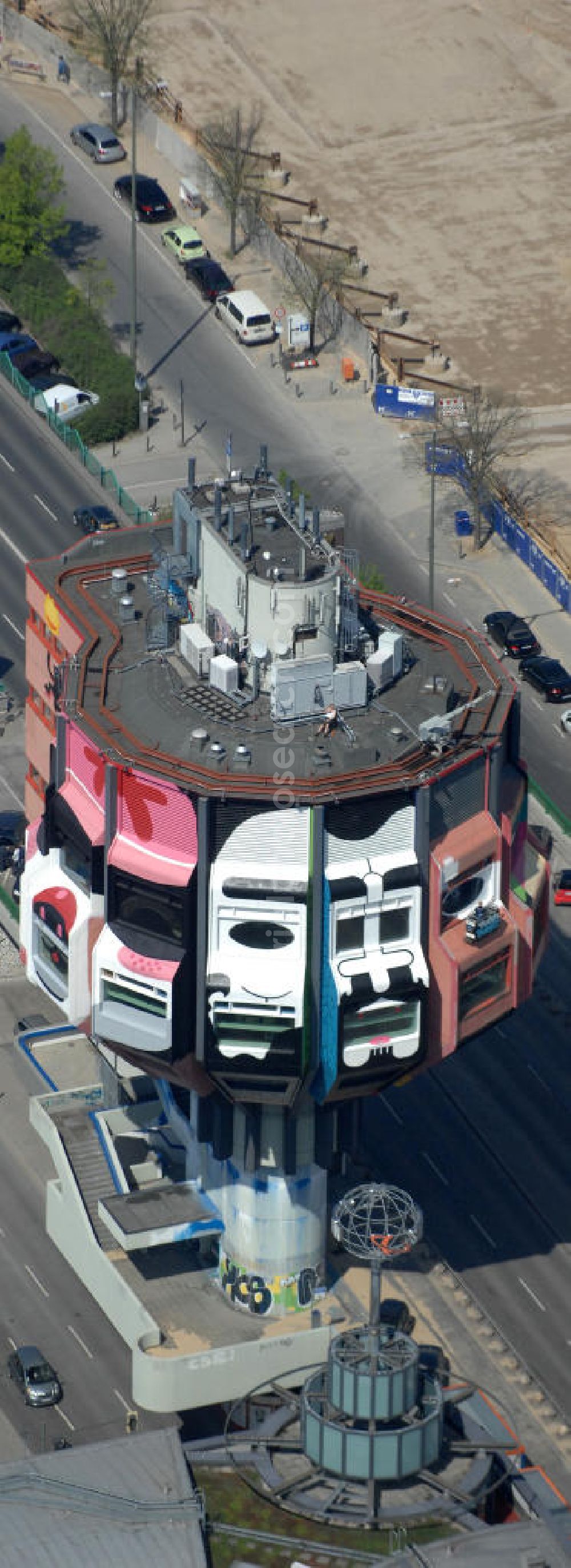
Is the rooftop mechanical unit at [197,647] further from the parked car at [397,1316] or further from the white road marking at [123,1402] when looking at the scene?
the white road marking at [123,1402]

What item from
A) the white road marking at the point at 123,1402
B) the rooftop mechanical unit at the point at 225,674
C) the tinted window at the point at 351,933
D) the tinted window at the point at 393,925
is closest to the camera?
the tinted window at the point at 351,933

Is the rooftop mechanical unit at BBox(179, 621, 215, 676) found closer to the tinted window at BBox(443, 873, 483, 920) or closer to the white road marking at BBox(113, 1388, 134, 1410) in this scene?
the tinted window at BBox(443, 873, 483, 920)

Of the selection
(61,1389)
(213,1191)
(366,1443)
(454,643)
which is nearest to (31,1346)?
(61,1389)

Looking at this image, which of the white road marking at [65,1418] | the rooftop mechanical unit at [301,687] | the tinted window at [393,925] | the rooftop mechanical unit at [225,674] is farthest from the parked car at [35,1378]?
the rooftop mechanical unit at [301,687]

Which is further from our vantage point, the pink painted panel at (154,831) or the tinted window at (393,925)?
the tinted window at (393,925)

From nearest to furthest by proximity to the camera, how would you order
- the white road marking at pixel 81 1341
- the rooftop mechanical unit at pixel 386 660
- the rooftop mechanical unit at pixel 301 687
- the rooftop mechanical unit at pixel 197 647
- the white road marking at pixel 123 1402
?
1. the rooftop mechanical unit at pixel 301 687
2. the rooftop mechanical unit at pixel 386 660
3. the rooftop mechanical unit at pixel 197 647
4. the white road marking at pixel 123 1402
5. the white road marking at pixel 81 1341

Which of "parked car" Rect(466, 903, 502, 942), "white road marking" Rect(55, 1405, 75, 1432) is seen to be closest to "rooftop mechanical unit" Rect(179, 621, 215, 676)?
"parked car" Rect(466, 903, 502, 942)

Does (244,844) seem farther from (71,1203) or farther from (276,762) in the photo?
(71,1203)
